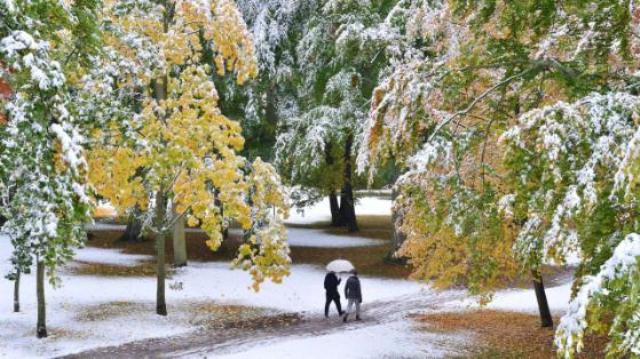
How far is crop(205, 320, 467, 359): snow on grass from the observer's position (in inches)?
496

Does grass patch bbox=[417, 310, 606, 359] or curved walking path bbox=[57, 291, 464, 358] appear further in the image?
grass patch bbox=[417, 310, 606, 359]

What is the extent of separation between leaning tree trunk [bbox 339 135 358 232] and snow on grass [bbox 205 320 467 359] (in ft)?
43.5

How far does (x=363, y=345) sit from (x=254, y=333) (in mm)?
2445

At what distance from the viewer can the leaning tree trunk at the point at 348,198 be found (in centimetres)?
2906

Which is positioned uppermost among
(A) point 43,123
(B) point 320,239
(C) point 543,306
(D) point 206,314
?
(A) point 43,123

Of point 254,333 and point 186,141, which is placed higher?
point 186,141

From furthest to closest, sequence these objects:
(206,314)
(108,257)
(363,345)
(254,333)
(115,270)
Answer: (108,257) → (115,270) → (206,314) → (254,333) → (363,345)

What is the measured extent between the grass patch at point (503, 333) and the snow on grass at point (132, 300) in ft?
5.22

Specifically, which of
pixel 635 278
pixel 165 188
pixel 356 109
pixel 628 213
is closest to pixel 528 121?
pixel 628 213

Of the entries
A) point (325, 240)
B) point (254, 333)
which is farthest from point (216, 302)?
point (325, 240)

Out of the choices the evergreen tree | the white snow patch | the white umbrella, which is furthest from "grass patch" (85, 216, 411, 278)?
the evergreen tree

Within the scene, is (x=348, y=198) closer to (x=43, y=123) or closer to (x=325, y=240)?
(x=325, y=240)

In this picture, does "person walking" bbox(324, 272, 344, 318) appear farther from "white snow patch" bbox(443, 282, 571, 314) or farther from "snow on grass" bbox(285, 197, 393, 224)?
"snow on grass" bbox(285, 197, 393, 224)

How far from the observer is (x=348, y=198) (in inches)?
1321
